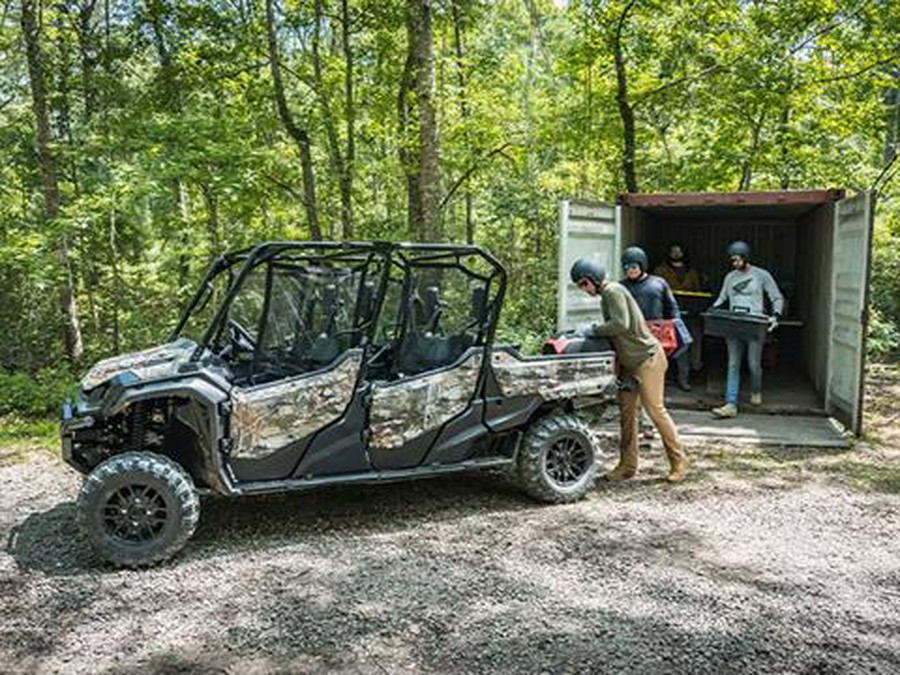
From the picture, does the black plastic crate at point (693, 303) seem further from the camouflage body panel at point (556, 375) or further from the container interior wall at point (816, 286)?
the camouflage body panel at point (556, 375)

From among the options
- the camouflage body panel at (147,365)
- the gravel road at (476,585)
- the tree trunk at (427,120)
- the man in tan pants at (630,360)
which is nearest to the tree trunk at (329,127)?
the tree trunk at (427,120)

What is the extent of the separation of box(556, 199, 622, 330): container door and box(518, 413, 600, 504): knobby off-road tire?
1967mm

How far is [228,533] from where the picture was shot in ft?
15.8

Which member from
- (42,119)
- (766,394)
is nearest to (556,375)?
(766,394)

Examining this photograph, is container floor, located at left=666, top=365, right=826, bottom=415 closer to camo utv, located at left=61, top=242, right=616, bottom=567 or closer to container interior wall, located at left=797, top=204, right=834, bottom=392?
container interior wall, located at left=797, top=204, right=834, bottom=392

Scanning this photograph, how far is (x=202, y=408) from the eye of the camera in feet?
14.1

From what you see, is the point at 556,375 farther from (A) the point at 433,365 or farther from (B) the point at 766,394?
(B) the point at 766,394

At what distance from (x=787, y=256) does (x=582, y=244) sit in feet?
20.0

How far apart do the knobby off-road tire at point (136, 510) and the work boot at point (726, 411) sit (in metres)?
5.67

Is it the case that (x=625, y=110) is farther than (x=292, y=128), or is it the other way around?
(x=292, y=128)

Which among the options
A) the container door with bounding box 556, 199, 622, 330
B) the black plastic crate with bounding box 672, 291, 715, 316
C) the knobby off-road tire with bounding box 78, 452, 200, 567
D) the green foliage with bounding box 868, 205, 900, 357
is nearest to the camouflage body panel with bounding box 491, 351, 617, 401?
the container door with bounding box 556, 199, 622, 330

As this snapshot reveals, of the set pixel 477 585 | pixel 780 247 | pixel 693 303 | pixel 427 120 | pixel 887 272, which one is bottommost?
pixel 477 585

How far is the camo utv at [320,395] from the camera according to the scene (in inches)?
167

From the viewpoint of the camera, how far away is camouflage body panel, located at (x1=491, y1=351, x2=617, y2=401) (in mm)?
5219
